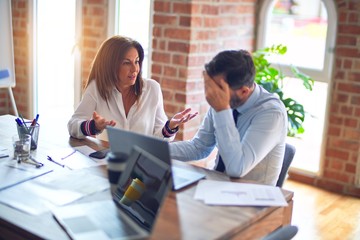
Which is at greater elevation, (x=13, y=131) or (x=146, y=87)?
(x=146, y=87)

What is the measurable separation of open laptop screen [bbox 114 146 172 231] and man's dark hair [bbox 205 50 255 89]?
1.75ft

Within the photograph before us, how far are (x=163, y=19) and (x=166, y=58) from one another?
0.90 feet

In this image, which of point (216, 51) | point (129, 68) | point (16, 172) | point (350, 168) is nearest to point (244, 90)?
point (129, 68)

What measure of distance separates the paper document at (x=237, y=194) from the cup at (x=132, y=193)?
190 millimetres

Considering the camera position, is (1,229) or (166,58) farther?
(166,58)

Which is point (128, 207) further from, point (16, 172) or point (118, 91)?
point (118, 91)

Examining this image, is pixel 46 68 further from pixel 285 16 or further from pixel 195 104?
pixel 285 16

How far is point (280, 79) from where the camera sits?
4008 millimetres

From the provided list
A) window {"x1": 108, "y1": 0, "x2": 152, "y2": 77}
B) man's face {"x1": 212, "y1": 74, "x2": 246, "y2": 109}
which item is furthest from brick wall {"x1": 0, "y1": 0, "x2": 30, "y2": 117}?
man's face {"x1": 212, "y1": 74, "x2": 246, "y2": 109}

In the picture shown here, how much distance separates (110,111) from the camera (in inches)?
103

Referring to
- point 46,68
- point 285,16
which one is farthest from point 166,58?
point 46,68

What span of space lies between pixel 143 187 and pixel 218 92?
494mm

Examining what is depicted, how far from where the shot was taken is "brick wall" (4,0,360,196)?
3467mm

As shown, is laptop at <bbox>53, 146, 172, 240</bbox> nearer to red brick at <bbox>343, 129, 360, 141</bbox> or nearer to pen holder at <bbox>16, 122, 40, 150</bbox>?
pen holder at <bbox>16, 122, 40, 150</bbox>
